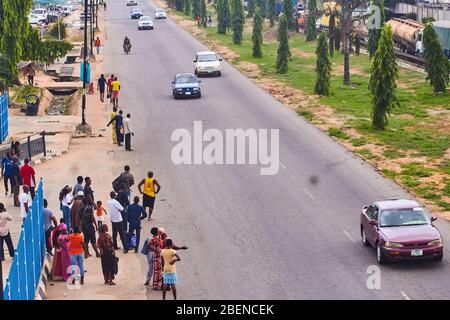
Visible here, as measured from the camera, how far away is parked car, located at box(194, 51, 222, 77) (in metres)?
66.9

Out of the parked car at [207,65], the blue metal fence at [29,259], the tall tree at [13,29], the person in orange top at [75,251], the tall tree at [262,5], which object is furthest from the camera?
the tall tree at [262,5]

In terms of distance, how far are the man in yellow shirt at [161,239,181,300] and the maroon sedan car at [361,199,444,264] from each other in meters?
5.18

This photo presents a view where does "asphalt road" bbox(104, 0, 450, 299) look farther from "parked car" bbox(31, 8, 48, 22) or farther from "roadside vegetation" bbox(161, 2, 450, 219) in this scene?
"parked car" bbox(31, 8, 48, 22)

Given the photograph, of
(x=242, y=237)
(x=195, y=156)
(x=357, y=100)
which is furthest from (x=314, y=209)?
(x=357, y=100)

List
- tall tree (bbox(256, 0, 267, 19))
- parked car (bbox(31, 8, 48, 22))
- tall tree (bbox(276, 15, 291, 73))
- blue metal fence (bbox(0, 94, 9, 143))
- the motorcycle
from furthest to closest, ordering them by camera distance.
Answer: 1. parked car (bbox(31, 8, 48, 22))
2. tall tree (bbox(256, 0, 267, 19))
3. the motorcycle
4. tall tree (bbox(276, 15, 291, 73))
5. blue metal fence (bbox(0, 94, 9, 143))

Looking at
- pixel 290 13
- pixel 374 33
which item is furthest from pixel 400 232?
pixel 290 13

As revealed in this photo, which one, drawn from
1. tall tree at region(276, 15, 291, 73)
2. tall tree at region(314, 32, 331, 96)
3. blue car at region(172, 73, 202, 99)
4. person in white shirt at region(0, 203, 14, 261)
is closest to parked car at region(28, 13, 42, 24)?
tall tree at region(276, 15, 291, 73)

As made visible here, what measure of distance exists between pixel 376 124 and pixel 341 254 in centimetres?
2018

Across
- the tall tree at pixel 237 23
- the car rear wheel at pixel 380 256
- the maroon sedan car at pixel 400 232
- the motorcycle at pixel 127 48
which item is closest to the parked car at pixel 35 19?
the tall tree at pixel 237 23

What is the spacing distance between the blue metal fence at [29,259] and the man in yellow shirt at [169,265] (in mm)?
2689

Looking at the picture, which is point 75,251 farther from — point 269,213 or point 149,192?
point 269,213

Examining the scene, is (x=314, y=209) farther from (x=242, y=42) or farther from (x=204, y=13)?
(x=204, y=13)

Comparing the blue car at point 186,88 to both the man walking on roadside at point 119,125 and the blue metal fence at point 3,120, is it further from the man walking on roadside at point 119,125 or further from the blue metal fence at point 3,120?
the man walking on roadside at point 119,125

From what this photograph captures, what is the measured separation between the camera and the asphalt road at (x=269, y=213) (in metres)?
24.2
